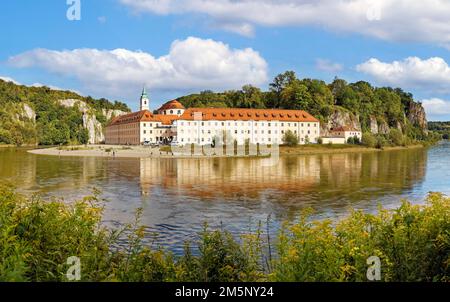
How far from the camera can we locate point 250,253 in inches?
461

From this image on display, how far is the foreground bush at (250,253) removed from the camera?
381 inches

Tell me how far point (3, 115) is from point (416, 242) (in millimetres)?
197833

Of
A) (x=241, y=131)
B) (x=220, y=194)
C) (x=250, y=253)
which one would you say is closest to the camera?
(x=250, y=253)

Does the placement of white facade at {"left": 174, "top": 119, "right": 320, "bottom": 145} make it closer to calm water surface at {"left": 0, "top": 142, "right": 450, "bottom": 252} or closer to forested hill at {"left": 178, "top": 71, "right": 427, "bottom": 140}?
forested hill at {"left": 178, "top": 71, "right": 427, "bottom": 140}

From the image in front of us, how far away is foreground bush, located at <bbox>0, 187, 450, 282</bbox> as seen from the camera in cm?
968

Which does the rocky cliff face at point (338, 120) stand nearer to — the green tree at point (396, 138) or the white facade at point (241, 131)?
the white facade at point (241, 131)

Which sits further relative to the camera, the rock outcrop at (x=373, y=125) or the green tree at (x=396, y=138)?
the rock outcrop at (x=373, y=125)

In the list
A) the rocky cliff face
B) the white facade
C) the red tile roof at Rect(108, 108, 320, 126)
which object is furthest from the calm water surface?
the rocky cliff face

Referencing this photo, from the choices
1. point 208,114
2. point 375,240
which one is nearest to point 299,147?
point 208,114

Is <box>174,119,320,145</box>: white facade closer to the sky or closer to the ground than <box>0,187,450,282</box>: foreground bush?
closer to the sky

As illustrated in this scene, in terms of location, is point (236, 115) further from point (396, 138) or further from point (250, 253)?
point (250, 253)

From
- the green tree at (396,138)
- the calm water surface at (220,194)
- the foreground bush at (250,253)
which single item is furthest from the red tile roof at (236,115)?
the foreground bush at (250,253)

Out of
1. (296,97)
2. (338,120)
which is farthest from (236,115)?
(338,120)

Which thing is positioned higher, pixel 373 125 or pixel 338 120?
pixel 338 120
